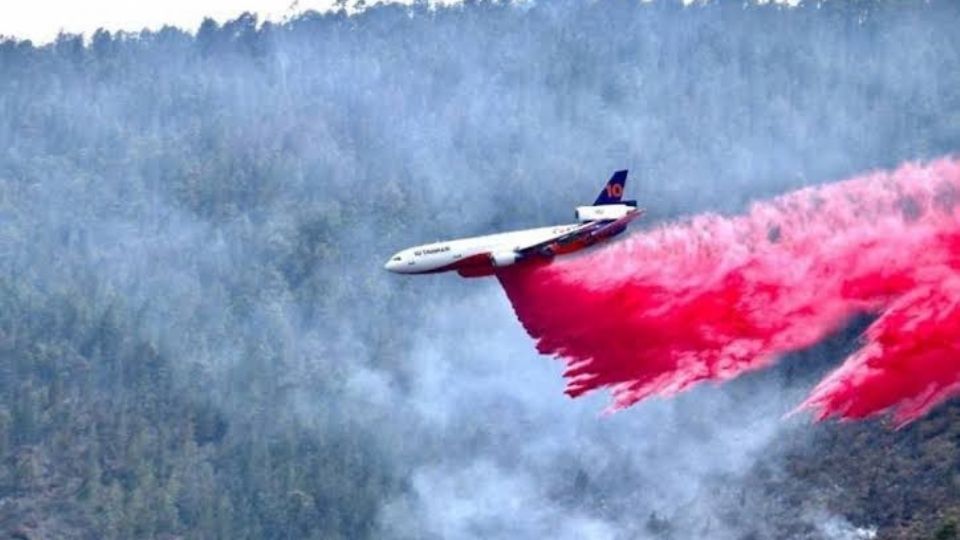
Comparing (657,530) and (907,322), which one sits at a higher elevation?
(907,322)

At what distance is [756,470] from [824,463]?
3.71 m

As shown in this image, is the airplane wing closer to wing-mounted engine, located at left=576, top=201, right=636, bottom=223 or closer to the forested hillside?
wing-mounted engine, located at left=576, top=201, right=636, bottom=223

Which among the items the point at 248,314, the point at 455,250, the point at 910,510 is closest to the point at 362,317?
the point at 248,314

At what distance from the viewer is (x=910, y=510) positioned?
417ft

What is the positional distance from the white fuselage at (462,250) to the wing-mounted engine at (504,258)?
0.06 m

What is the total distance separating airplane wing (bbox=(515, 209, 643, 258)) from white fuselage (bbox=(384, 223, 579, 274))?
22 centimetres

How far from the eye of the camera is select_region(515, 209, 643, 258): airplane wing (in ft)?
346

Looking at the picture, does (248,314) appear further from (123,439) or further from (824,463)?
(824,463)

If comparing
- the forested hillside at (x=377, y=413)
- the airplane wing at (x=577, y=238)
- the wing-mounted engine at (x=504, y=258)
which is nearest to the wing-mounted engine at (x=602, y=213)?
the airplane wing at (x=577, y=238)

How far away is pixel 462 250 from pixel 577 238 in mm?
5066

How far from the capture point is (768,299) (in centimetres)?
10625

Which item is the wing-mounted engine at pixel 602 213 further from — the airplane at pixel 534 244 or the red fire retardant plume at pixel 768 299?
the red fire retardant plume at pixel 768 299

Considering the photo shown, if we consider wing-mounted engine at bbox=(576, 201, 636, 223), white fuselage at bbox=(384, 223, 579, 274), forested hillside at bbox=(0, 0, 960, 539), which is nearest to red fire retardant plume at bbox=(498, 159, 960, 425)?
white fuselage at bbox=(384, 223, 579, 274)

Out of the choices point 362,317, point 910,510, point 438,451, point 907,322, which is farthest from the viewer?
point 362,317
